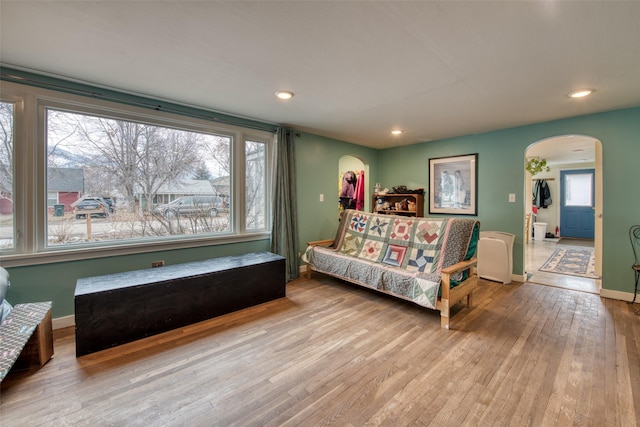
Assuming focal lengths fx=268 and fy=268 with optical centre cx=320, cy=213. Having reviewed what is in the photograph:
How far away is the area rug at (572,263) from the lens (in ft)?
13.6

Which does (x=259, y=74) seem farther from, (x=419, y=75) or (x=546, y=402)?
(x=546, y=402)

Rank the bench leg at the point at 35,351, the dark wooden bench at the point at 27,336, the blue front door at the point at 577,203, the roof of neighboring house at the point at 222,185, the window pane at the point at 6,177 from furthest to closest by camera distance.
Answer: the blue front door at the point at 577,203 < the roof of neighboring house at the point at 222,185 < the window pane at the point at 6,177 < the bench leg at the point at 35,351 < the dark wooden bench at the point at 27,336

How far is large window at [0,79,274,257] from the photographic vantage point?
221 centimetres

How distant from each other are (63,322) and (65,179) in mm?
1273

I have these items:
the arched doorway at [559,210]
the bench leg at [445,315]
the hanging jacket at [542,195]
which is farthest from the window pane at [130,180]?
the hanging jacket at [542,195]

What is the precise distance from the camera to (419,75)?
2189 millimetres

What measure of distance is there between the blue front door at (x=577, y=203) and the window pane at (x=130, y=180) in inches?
353

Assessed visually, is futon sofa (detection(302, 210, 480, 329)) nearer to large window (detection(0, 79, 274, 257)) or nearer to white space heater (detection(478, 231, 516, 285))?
white space heater (detection(478, 231, 516, 285))

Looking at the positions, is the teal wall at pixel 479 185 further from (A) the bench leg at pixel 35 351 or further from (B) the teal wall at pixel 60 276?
(A) the bench leg at pixel 35 351

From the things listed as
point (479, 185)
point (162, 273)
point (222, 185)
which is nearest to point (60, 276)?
point (162, 273)

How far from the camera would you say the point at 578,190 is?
7289 mm

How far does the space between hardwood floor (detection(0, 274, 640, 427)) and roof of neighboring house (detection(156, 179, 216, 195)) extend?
1490 mm

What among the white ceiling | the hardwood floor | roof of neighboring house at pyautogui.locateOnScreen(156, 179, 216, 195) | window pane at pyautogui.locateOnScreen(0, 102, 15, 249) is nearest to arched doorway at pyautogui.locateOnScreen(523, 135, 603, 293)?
the hardwood floor

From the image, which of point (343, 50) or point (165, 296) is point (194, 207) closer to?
point (165, 296)
